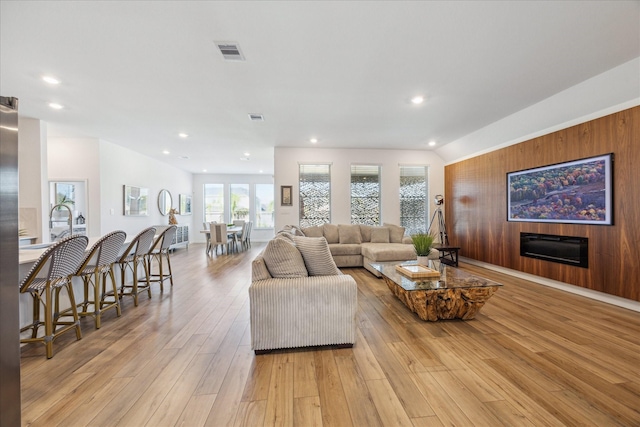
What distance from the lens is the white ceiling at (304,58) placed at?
83.7 inches

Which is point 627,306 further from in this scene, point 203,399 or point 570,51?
point 203,399

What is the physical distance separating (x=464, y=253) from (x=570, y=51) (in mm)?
4335

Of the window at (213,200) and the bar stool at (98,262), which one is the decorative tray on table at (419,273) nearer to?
the bar stool at (98,262)

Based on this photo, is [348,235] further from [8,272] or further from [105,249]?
[8,272]

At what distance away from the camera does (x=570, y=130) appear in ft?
12.5

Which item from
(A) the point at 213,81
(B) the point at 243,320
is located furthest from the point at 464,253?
(A) the point at 213,81

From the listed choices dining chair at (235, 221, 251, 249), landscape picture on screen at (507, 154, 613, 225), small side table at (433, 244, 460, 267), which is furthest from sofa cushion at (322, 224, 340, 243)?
dining chair at (235, 221, 251, 249)

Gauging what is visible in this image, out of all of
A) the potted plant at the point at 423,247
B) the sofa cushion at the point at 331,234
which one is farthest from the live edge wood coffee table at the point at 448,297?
the sofa cushion at the point at 331,234

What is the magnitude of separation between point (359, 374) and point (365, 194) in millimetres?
5150

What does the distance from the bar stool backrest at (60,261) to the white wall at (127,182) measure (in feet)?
13.1

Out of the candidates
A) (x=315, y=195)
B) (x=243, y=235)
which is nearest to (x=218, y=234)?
(x=243, y=235)

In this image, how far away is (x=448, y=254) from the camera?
6230 millimetres

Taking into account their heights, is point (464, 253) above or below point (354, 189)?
below

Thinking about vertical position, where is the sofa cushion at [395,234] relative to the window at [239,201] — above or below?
below
